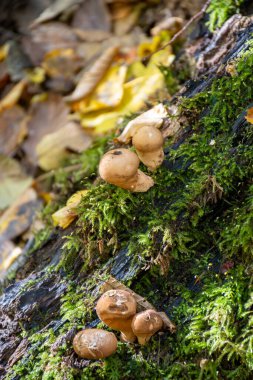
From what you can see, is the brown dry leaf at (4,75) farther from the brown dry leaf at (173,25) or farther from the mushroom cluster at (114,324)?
the mushroom cluster at (114,324)

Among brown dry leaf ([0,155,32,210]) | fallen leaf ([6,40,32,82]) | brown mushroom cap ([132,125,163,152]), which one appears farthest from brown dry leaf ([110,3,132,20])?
brown mushroom cap ([132,125,163,152])

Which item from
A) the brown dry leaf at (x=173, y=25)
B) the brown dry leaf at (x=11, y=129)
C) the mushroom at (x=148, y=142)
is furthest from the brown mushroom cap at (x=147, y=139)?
the brown dry leaf at (x=11, y=129)

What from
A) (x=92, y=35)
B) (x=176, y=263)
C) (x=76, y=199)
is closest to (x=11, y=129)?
(x=92, y=35)

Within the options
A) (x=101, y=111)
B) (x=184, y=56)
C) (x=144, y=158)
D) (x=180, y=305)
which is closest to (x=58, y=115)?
(x=101, y=111)

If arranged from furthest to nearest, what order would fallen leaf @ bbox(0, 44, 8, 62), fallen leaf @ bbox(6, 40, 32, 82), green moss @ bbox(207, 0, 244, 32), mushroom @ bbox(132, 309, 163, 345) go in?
fallen leaf @ bbox(0, 44, 8, 62) < fallen leaf @ bbox(6, 40, 32, 82) < green moss @ bbox(207, 0, 244, 32) < mushroom @ bbox(132, 309, 163, 345)

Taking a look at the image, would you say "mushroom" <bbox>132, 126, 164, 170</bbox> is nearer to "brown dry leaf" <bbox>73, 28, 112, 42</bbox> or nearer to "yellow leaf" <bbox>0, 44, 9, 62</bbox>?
"brown dry leaf" <bbox>73, 28, 112, 42</bbox>

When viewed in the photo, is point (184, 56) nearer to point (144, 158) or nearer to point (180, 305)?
point (144, 158)
